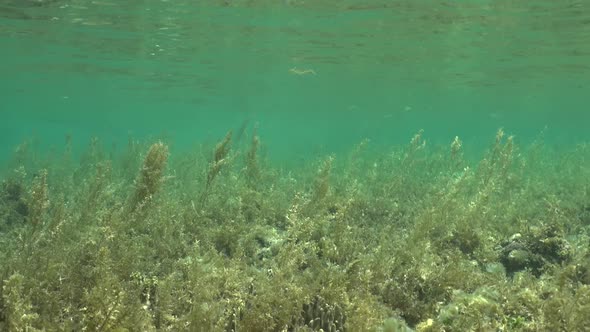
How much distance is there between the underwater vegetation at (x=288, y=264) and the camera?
5379mm

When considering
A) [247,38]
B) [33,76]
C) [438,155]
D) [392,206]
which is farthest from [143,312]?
[33,76]

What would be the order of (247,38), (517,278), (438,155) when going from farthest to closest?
(247,38)
(438,155)
(517,278)

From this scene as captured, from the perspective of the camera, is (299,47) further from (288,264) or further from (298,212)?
(288,264)

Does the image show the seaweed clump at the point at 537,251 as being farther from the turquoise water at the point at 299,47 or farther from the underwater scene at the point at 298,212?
the turquoise water at the point at 299,47

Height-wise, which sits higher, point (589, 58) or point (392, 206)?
point (589, 58)

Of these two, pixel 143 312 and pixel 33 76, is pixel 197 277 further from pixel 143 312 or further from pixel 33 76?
pixel 33 76

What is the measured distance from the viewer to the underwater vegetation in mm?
5379

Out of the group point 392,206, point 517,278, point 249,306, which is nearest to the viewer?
point 249,306

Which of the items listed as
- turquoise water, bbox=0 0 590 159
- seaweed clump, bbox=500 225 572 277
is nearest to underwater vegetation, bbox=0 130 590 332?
seaweed clump, bbox=500 225 572 277

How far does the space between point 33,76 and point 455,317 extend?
155ft

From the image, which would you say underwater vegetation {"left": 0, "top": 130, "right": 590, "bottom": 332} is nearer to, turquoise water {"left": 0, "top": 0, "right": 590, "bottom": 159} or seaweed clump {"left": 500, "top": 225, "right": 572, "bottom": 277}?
seaweed clump {"left": 500, "top": 225, "right": 572, "bottom": 277}

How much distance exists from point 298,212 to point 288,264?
229 centimetres

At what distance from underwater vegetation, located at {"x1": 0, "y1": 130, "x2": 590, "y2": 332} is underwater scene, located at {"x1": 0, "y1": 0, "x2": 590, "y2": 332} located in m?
0.04

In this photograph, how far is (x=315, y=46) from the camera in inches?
1093
